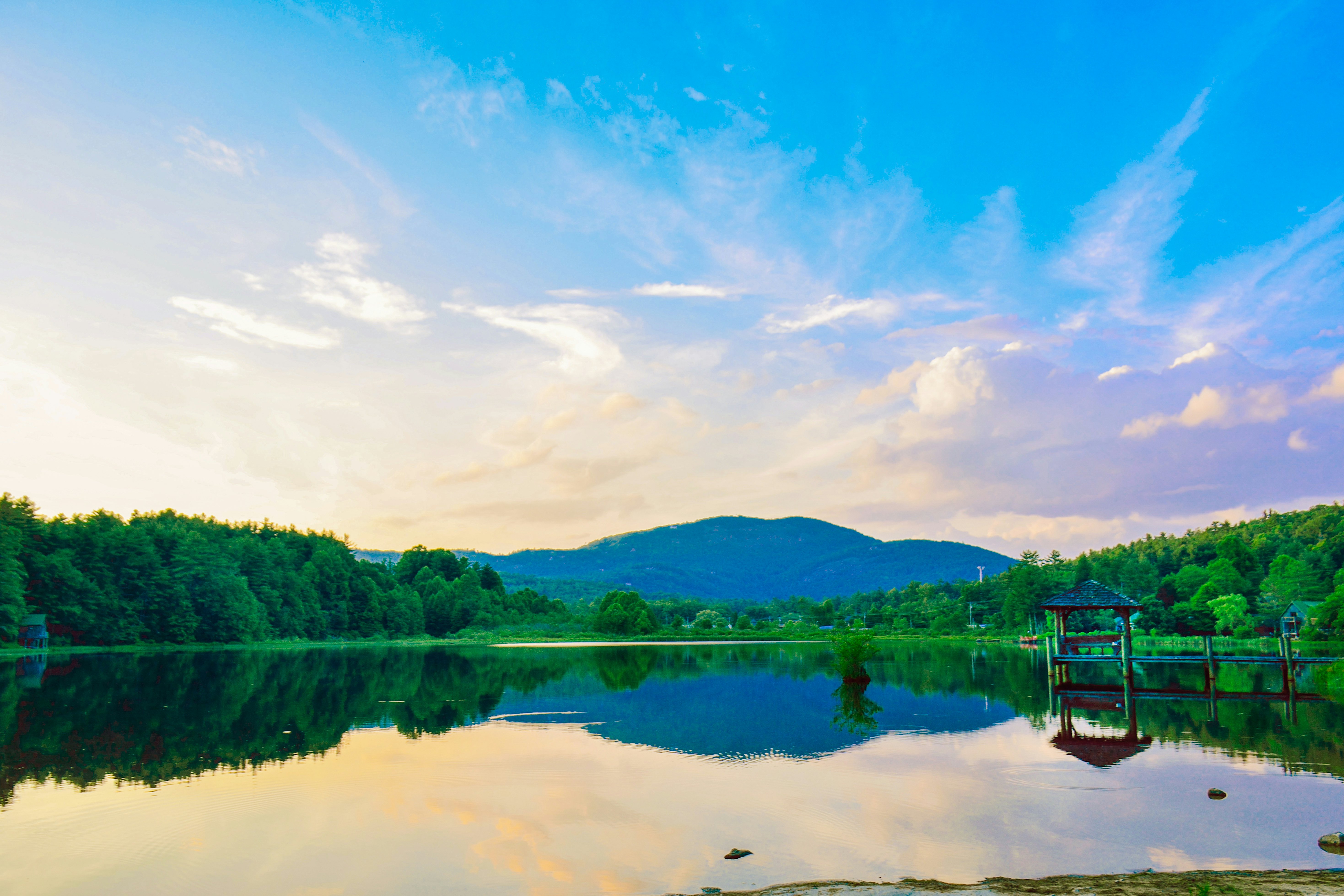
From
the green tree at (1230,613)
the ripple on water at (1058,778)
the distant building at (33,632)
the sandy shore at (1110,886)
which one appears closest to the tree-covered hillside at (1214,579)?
the green tree at (1230,613)

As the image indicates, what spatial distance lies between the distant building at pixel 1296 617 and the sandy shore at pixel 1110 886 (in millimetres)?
74591

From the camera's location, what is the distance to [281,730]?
905 inches

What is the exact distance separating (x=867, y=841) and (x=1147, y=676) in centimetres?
4171

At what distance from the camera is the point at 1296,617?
7338 centimetres

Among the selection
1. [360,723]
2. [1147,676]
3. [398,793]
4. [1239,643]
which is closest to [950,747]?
[398,793]

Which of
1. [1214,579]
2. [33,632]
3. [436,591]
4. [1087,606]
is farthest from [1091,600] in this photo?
[436,591]

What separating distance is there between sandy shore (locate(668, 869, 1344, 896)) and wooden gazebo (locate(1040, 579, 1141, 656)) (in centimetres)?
2851

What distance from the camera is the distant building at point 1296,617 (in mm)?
70438

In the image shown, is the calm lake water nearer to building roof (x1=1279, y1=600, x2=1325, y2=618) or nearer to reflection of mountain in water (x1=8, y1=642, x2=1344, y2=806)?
reflection of mountain in water (x1=8, y1=642, x2=1344, y2=806)

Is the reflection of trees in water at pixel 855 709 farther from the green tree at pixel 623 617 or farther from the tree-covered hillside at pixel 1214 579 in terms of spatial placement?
the green tree at pixel 623 617

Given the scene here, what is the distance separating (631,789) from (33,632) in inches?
2674

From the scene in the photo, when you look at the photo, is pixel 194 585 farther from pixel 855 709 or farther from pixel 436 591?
pixel 855 709

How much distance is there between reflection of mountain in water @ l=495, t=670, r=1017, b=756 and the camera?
2133cm

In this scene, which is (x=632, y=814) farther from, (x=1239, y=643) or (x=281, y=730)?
(x=1239, y=643)
